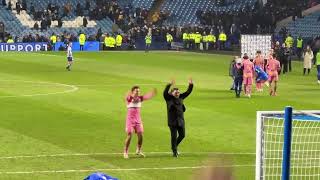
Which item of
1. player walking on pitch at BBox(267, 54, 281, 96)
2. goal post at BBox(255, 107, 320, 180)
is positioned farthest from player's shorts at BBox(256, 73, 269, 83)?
goal post at BBox(255, 107, 320, 180)

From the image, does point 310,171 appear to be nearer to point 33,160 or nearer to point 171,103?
point 171,103

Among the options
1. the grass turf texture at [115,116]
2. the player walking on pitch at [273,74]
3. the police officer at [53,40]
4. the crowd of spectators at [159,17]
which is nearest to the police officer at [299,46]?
the crowd of spectators at [159,17]

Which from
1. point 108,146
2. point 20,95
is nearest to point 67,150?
point 108,146

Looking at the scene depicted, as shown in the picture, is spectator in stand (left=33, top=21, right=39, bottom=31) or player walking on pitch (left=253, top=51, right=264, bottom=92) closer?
player walking on pitch (left=253, top=51, right=264, bottom=92)

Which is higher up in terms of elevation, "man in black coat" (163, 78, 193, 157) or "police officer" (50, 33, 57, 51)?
"man in black coat" (163, 78, 193, 157)

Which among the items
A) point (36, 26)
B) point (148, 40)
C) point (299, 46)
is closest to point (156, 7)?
point (148, 40)

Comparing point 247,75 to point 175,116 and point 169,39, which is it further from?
point 169,39

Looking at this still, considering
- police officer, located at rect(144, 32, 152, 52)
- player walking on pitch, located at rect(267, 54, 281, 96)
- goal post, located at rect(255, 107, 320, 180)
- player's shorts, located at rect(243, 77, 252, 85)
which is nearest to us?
goal post, located at rect(255, 107, 320, 180)

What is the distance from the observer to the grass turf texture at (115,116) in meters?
17.9

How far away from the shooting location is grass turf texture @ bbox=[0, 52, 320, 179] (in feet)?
58.8

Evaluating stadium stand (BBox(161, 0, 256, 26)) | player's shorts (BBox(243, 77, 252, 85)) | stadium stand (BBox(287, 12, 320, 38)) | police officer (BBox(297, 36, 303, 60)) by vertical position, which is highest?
stadium stand (BBox(161, 0, 256, 26))

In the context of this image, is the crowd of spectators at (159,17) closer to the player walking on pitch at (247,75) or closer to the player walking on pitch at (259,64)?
the player walking on pitch at (259,64)

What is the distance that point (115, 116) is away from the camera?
88.1 feet

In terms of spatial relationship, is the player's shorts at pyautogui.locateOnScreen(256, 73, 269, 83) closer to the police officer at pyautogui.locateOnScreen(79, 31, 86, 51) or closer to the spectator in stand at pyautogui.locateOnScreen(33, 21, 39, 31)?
the police officer at pyautogui.locateOnScreen(79, 31, 86, 51)
